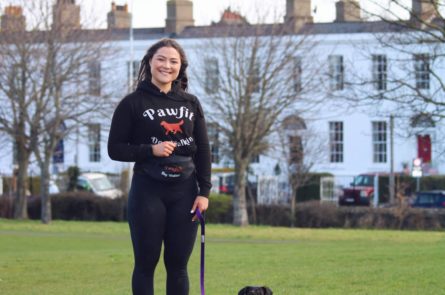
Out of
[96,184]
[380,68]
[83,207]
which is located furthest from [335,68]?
[83,207]

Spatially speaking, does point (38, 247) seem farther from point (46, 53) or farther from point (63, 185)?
point (63, 185)

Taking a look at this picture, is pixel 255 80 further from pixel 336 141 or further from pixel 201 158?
pixel 201 158

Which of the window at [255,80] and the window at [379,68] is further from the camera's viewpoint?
the window at [255,80]

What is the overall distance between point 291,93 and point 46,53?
9841 mm

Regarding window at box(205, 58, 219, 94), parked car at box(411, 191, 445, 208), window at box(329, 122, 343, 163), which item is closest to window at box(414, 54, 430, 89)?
parked car at box(411, 191, 445, 208)

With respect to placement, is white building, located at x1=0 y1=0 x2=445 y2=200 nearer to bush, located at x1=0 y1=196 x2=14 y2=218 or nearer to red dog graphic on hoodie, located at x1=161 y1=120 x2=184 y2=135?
bush, located at x1=0 y1=196 x2=14 y2=218

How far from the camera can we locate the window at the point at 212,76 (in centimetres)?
4219

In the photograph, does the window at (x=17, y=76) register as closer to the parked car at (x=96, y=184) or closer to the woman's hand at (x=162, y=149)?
the parked car at (x=96, y=184)

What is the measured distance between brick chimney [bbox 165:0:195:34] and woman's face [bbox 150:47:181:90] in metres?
48.9

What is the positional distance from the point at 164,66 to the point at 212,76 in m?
35.3

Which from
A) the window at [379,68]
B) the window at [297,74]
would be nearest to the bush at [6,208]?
the window at [297,74]

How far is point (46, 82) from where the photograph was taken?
3916cm

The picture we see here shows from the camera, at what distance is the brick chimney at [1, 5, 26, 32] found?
39.0 meters

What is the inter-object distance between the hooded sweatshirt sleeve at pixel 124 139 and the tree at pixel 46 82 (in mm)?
32030
